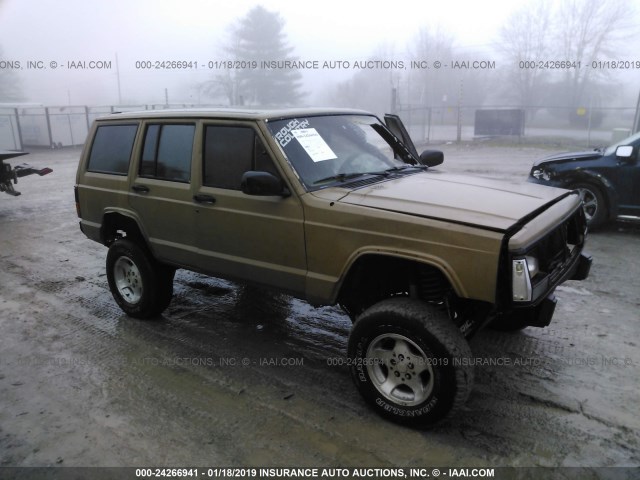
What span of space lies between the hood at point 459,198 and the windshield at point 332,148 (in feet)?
0.96

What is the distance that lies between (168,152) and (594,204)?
6.37 metres

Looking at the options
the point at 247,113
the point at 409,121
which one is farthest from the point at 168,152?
the point at 409,121

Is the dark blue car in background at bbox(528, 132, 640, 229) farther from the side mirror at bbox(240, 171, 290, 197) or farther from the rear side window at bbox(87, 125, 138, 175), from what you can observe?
the rear side window at bbox(87, 125, 138, 175)

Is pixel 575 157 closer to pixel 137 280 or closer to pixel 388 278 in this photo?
pixel 388 278

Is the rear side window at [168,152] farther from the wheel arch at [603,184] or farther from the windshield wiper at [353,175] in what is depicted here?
the wheel arch at [603,184]

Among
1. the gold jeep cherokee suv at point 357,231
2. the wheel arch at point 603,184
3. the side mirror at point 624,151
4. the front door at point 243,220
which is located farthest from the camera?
the wheel arch at point 603,184

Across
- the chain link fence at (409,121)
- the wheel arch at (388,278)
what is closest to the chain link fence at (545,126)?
the chain link fence at (409,121)

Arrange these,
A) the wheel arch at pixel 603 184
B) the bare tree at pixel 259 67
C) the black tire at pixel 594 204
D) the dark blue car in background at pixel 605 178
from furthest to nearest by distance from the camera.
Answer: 1. the bare tree at pixel 259 67
2. the black tire at pixel 594 204
3. the wheel arch at pixel 603 184
4. the dark blue car in background at pixel 605 178

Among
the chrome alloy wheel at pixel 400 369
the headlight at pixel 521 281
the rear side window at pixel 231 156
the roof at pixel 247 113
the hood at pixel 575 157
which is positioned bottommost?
the chrome alloy wheel at pixel 400 369

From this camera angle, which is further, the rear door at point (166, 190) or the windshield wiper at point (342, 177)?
the rear door at point (166, 190)

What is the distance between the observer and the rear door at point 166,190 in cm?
414

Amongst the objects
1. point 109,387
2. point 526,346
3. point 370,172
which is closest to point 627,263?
point 526,346

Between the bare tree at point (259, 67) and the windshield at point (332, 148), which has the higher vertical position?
the bare tree at point (259, 67)

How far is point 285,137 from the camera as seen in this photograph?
3676mm
